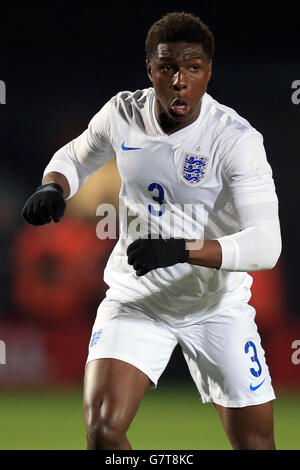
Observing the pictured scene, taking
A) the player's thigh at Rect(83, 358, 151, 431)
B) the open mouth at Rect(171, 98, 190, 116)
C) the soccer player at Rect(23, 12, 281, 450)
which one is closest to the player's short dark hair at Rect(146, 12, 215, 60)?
the soccer player at Rect(23, 12, 281, 450)

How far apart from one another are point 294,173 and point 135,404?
3758 mm

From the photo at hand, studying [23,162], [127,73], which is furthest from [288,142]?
[23,162]

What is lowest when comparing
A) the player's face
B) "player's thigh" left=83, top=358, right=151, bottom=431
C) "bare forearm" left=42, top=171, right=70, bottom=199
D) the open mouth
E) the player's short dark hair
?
"player's thigh" left=83, top=358, right=151, bottom=431

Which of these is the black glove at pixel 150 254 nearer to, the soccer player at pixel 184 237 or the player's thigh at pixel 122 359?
the soccer player at pixel 184 237

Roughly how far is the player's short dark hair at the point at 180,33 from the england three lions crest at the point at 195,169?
1.16 feet

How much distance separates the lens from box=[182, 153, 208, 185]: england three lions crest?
110 inches

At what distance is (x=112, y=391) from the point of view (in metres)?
2.69

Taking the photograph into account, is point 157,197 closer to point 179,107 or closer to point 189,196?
point 189,196

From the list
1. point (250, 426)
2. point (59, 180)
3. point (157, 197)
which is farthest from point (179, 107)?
point (250, 426)

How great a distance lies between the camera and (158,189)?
2859mm

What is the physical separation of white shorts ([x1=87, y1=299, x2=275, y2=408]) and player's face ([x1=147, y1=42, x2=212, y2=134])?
2.36 feet

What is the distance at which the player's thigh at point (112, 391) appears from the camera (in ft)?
8.68

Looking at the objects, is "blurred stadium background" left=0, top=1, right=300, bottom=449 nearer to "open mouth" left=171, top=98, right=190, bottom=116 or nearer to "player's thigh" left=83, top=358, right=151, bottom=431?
"player's thigh" left=83, top=358, right=151, bottom=431
